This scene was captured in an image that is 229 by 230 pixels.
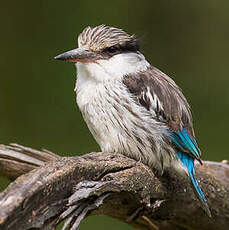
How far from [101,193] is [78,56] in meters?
0.92

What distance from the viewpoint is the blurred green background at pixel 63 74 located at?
4.90m

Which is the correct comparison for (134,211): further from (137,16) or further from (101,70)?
(137,16)

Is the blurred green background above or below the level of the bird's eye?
below

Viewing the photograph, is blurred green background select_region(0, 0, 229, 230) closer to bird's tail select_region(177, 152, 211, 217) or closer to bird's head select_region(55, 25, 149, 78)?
bird's tail select_region(177, 152, 211, 217)

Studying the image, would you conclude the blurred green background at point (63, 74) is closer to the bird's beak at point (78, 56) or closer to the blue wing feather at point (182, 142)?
the blue wing feather at point (182, 142)

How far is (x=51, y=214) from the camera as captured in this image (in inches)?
88.3

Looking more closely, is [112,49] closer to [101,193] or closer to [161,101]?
[161,101]

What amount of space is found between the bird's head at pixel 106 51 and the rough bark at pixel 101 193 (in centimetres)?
54

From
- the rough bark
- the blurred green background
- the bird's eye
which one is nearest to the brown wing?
the bird's eye

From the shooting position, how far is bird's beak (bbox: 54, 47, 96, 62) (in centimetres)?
308

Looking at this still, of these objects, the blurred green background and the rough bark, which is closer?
the rough bark

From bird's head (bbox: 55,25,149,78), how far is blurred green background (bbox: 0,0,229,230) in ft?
5.56

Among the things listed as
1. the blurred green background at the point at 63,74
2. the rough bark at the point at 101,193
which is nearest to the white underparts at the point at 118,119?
the rough bark at the point at 101,193

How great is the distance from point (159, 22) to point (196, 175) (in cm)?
267
